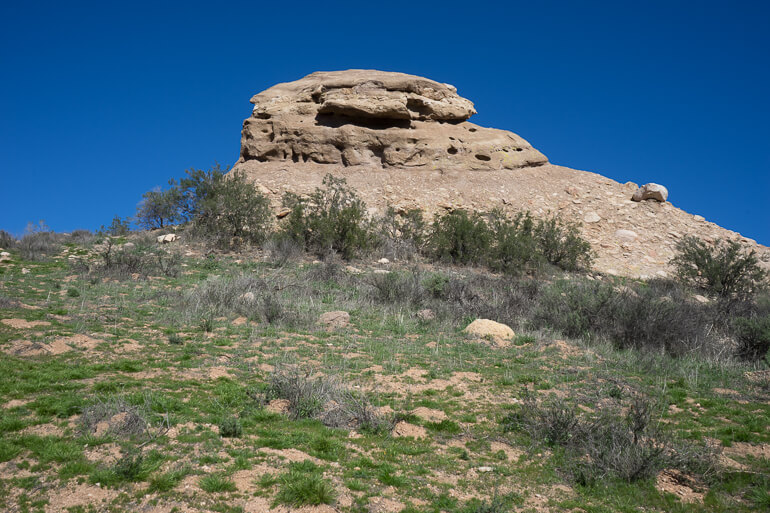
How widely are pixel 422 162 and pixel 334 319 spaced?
1758cm

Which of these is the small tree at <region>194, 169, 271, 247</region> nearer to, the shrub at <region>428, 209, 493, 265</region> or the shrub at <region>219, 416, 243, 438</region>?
the shrub at <region>428, 209, 493, 265</region>

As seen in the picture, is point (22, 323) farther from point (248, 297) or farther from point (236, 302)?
point (248, 297)

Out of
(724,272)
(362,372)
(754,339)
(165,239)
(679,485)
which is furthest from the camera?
(165,239)

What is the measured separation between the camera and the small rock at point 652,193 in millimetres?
26172

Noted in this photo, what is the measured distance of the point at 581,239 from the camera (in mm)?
22531

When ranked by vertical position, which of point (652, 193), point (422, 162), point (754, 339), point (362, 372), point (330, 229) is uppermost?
point (422, 162)

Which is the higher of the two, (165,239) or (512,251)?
(512,251)

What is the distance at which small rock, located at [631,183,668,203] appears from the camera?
2617cm

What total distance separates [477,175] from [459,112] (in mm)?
4645

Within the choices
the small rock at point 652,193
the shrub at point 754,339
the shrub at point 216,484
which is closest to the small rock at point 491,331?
the shrub at point 754,339

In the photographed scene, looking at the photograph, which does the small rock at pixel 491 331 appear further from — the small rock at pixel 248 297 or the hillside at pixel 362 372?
the small rock at pixel 248 297

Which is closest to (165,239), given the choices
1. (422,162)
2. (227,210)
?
(227,210)

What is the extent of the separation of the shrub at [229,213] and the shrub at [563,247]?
12.6 meters

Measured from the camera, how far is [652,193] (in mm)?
26188
